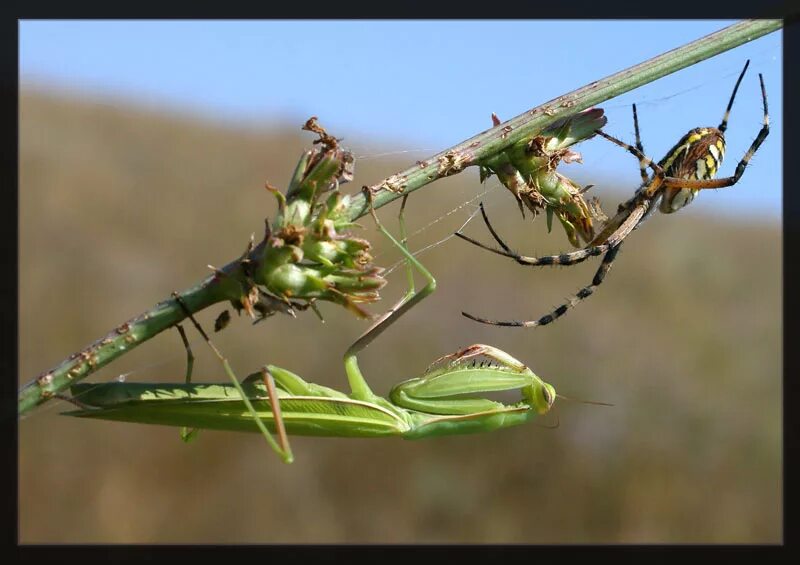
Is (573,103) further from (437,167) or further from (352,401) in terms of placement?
(352,401)

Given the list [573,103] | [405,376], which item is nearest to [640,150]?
[573,103]

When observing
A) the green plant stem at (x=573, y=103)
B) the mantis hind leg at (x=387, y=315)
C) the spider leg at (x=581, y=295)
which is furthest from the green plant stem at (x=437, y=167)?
the spider leg at (x=581, y=295)

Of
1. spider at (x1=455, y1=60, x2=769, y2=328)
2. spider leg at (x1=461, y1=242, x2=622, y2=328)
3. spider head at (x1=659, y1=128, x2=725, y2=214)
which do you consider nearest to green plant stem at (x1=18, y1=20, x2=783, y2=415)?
spider at (x1=455, y1=60, x2=769, y2=328)

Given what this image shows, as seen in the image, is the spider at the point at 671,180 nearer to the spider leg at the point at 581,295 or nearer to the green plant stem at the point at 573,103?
the spider leg at the point at 581,295

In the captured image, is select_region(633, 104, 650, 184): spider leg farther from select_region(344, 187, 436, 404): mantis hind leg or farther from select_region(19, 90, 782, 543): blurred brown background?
select_region(19, 90, 782, 543): blurred brown background
